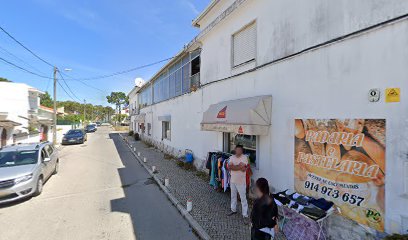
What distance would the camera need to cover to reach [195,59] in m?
12.0

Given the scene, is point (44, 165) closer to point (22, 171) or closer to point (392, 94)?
point (22, 171)

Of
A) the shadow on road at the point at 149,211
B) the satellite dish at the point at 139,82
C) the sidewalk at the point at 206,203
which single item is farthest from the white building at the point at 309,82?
the satellite dish at the point at 139,82

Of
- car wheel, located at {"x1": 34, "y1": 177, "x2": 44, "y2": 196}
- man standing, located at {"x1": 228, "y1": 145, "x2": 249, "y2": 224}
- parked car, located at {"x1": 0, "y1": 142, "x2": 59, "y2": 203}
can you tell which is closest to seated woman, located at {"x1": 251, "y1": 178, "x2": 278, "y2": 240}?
man standing, located at {"x1": 228, "y1": 145, "x2": 249, "y2": 224}

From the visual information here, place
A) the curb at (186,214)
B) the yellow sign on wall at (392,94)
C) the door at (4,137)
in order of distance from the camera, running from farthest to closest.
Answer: the door at (4,137), the curb at (186,214), the yellow sign on wall at (392,94)

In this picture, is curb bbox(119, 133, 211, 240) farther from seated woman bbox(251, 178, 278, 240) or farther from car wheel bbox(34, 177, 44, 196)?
car wheel bbox(34, 177, 44, 196)

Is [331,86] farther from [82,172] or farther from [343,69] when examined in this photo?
[82,172]

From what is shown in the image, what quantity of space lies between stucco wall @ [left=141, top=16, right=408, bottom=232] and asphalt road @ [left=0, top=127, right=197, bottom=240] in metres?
2.97

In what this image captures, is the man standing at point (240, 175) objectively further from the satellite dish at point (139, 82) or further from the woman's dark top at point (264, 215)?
the satellite dish at point (139, 82)

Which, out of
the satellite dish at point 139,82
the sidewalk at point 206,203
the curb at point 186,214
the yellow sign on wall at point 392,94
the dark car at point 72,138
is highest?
the satellite dish at point 139,82

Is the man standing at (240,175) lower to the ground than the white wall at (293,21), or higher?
lower

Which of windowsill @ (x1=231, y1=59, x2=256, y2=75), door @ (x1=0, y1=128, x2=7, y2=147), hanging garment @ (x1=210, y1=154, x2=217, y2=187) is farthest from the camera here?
door @ (x1=0, y1=128, x2=7, y2=147)

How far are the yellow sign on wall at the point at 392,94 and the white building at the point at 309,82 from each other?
1cm

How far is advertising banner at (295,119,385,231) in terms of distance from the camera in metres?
3.65

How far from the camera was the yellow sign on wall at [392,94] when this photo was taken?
3.38 meters
